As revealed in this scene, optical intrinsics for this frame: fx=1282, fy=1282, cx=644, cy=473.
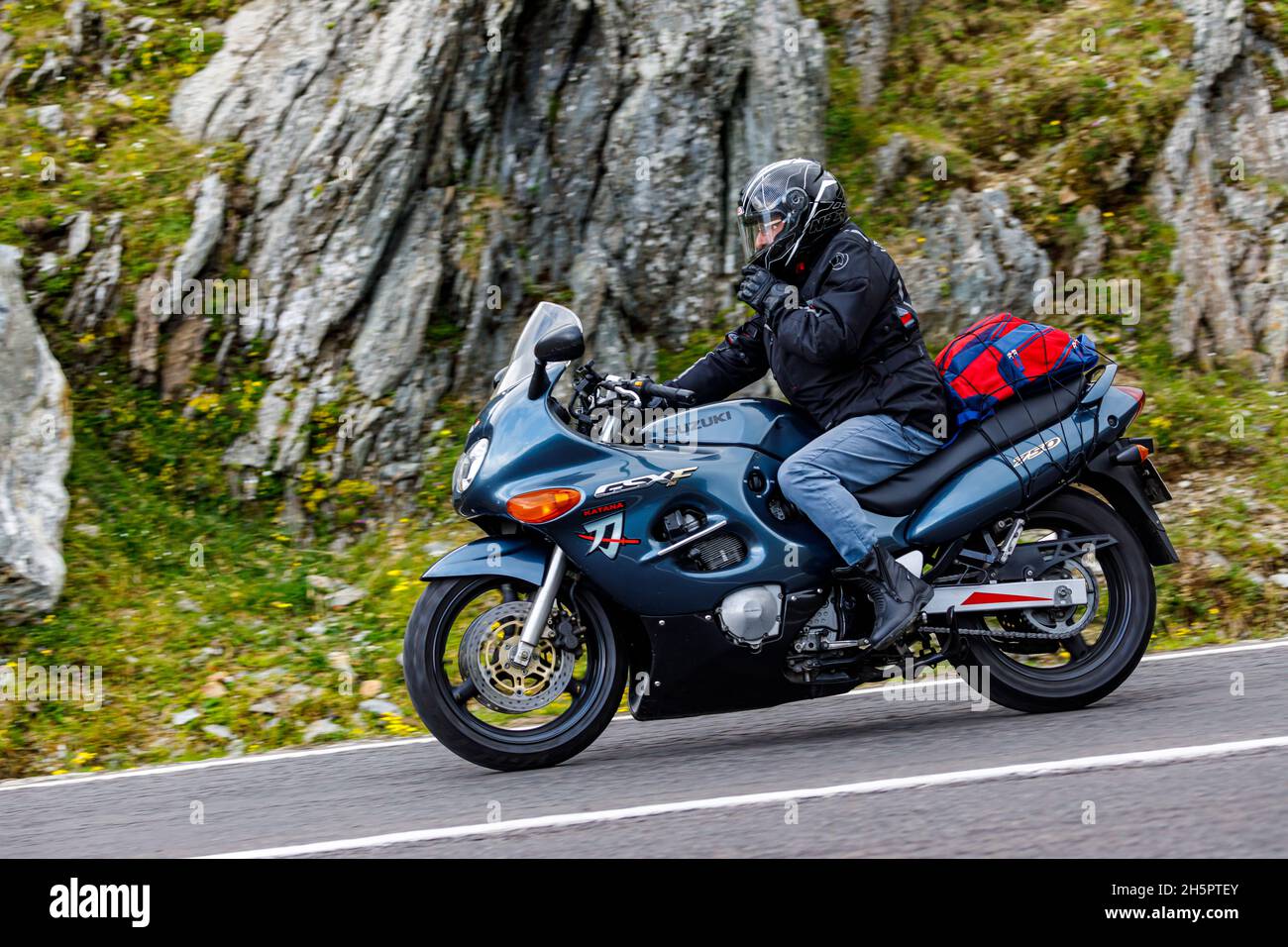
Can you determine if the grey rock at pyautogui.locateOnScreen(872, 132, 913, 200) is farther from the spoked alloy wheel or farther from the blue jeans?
the blue jeans

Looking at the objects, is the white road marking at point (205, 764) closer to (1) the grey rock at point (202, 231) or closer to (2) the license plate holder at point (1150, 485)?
(2) the license plate holder at point (1150, 485)

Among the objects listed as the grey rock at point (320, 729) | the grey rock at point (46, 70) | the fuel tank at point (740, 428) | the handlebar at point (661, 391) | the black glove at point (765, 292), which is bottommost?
the grey rock at point (320, 729)

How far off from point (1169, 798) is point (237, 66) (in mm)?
8963

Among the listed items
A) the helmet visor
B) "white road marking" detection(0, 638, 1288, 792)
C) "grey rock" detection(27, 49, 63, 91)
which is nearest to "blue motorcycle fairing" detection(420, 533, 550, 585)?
"white road marking" detection(0, 638, 1288, 792)

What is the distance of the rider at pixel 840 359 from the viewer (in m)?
4.88

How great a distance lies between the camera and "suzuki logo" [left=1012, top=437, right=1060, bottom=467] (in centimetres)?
509

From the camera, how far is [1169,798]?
12.0 ft

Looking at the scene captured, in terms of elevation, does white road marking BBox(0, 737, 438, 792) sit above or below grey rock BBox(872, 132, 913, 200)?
below

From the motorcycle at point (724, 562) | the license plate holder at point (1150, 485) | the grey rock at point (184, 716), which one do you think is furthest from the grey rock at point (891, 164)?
the grey rock at point (184, 716)

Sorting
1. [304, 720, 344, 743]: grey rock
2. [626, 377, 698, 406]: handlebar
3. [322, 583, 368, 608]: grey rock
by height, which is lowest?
[304, 720, 344, 743]: grey rock

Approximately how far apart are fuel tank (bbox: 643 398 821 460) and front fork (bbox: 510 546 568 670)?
67cm

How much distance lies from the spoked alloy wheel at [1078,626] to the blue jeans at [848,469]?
61cm
